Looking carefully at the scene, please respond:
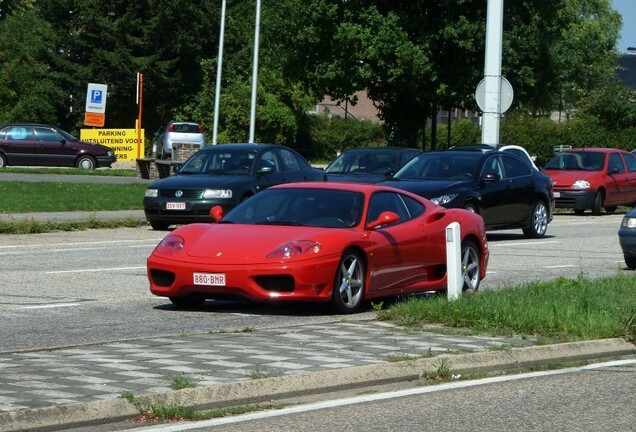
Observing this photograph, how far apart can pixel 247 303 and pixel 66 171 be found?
32.3m

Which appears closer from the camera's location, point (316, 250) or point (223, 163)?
point (316, 250)

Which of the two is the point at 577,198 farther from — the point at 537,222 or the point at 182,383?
the point at 182,383

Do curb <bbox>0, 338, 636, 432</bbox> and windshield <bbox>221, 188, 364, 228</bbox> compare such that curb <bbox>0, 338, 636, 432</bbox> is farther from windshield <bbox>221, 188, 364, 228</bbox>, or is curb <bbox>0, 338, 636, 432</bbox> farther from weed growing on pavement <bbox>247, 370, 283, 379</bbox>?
windshield <bbox>221, 188, 364, 228</bbox>

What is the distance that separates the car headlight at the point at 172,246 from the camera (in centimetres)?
1372

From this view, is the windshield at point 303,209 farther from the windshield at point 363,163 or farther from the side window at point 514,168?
the windshield at point 363,163

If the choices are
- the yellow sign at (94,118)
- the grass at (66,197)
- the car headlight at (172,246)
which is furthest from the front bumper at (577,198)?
the car headlight at (172,246)

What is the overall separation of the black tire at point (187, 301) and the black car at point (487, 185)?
951 centimetres

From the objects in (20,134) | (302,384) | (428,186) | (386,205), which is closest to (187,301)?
(386,205)

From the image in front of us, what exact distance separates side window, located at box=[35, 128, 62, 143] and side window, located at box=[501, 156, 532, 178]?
28.2 m

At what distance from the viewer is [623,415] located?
8.41 meters

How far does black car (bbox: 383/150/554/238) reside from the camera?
23688mm

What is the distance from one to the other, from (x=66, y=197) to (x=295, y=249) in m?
19.9

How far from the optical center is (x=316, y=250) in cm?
1330

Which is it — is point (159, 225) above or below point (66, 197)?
below
